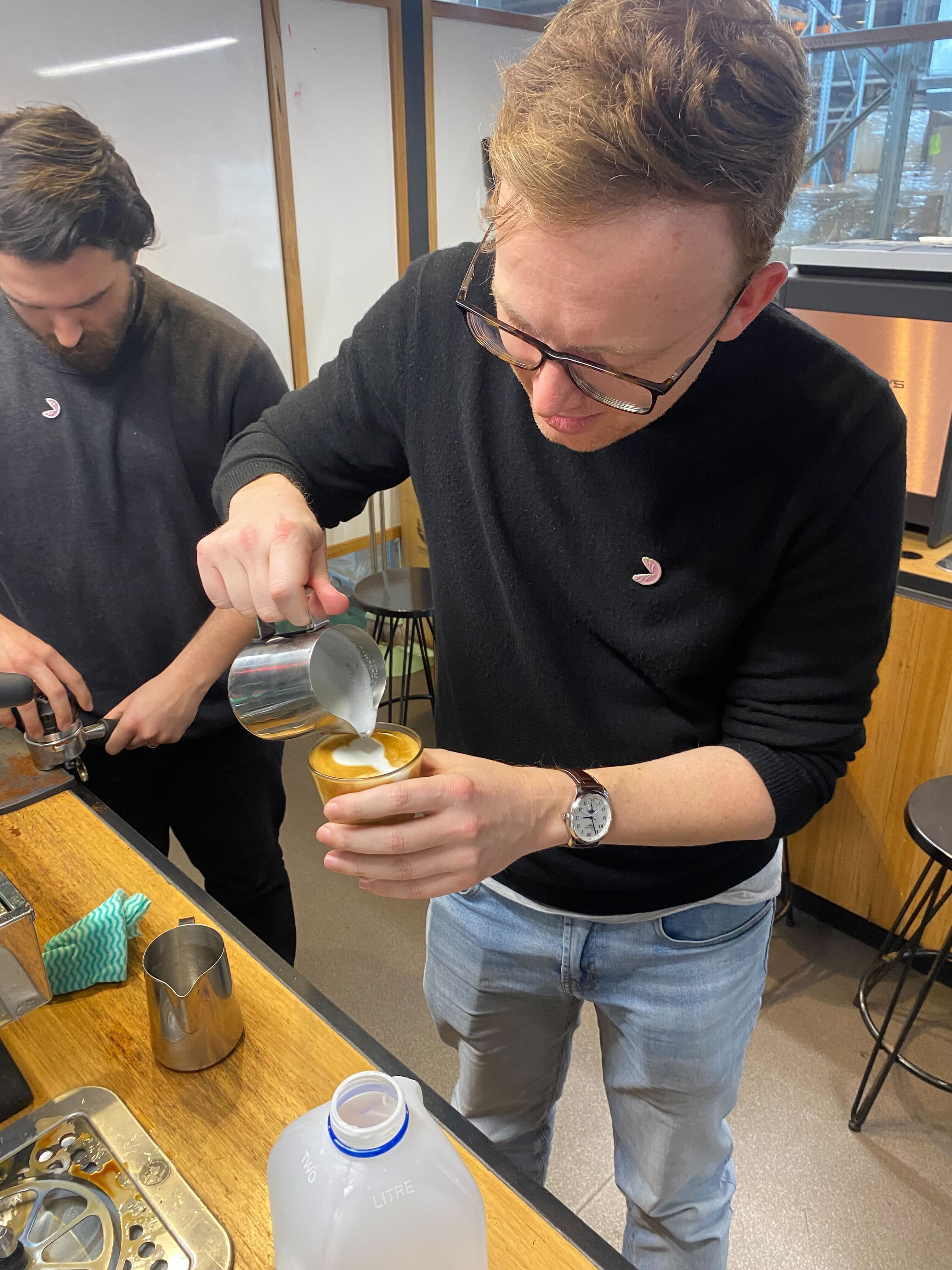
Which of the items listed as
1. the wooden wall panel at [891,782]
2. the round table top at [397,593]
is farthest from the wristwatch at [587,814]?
the round table top at [397,593]

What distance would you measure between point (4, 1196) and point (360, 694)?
554 mm

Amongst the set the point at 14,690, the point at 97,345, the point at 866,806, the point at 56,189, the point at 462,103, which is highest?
the point at 462,103

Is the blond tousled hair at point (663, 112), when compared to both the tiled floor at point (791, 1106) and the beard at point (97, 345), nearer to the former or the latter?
the beard at point (97, 345)

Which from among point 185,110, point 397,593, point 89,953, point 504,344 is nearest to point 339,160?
point 185,110

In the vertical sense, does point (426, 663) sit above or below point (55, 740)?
below

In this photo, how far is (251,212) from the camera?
370 centimetres

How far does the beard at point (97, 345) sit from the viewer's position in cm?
155

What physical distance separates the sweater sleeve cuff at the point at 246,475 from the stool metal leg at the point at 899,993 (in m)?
1.61

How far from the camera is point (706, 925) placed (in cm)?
120

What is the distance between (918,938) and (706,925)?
118cm

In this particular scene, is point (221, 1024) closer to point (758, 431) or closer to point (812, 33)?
point (758, 431)

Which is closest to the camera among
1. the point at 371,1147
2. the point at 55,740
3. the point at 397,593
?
the point at 371,1147

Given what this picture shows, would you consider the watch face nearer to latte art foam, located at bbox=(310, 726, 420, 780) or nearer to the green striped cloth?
latte art foam, located at bbox=(310, 726, 420, 780)

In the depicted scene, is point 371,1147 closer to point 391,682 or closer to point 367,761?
point 367,761
